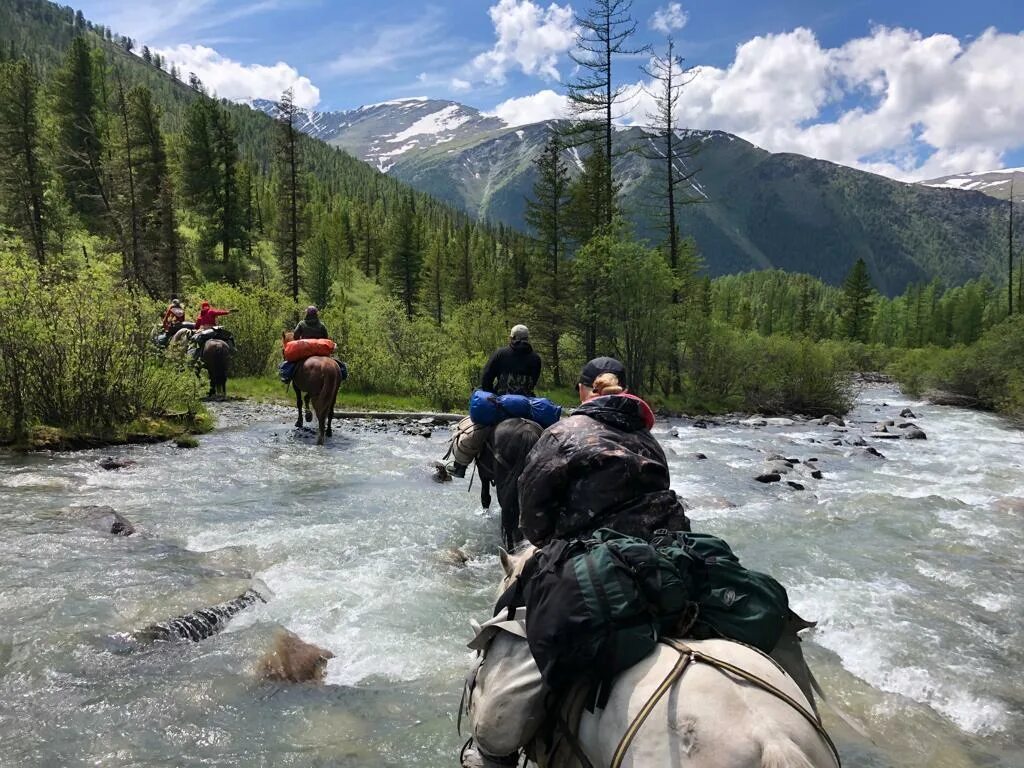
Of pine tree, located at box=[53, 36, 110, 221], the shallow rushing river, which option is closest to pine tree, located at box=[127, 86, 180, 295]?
pine tree, located at box=[53, 36, 110, 221]

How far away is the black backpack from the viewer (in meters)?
2.40

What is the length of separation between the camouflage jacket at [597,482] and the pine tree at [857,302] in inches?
3446

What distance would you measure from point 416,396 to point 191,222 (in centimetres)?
4563

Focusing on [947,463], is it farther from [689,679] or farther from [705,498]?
[689,679]

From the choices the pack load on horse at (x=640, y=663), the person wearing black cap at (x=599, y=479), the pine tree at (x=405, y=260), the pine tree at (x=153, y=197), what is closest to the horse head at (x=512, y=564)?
the person wearing black cap at (x=599, y=479)

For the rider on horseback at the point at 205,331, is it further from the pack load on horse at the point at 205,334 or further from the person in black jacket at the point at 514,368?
the person in black jacket at the point at 514,368

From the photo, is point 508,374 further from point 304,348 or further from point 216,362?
point 216,362

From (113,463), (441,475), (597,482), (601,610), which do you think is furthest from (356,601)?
(113,463)

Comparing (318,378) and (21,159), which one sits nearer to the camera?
(318,378)

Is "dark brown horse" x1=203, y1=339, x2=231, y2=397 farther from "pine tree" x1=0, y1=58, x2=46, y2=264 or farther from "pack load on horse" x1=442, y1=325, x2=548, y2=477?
"pine tree" x1=0, y1=58, x2=46, y2=264

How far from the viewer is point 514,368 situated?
26.6 feet

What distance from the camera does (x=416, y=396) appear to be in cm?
2294

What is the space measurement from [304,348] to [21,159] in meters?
39.9

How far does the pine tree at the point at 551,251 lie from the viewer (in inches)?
1270
